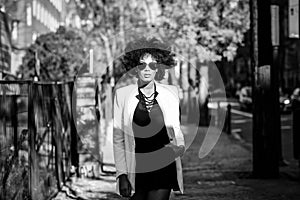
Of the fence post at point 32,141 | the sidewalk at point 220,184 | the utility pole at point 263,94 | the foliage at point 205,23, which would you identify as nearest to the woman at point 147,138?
the fence post at point 32,141

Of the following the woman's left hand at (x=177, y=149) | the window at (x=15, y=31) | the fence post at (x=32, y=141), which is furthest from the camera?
the window at (x=15, y=31)

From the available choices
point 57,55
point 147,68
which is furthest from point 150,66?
point 57,55

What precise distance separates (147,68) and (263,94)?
20.9 feet

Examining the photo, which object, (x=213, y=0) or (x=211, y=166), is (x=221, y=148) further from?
(x=213, y=0)

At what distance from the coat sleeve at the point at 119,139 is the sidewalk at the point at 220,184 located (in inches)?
164

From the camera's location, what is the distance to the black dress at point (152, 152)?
15.6 feet

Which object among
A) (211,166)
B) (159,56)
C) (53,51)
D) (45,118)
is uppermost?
(53,51)

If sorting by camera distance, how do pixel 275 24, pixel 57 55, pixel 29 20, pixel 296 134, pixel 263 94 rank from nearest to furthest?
pixel 263 94, pixel 296 134, pixel 275 24, pixel 57 55, pixel 29 20

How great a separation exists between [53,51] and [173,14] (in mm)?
11212

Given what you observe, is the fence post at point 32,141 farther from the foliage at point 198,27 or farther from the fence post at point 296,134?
the foliage at point 198,27

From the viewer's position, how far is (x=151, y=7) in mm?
28969

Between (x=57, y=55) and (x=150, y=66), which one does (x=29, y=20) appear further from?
(x=150, y=66)

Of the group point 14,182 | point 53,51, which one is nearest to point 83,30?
point 53,51

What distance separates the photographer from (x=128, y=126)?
4762 mm
